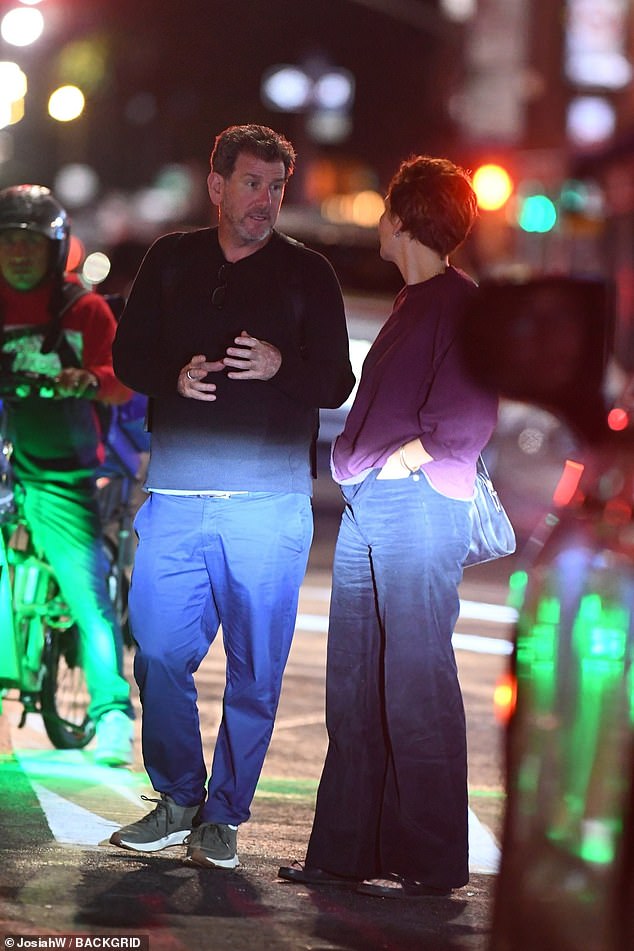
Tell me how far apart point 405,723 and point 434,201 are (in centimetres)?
164

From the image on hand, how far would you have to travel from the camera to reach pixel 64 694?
744cm

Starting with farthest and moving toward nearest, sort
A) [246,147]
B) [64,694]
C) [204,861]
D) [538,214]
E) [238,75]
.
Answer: [238,75], [538,214], [64,694], [246,147], [204,861]

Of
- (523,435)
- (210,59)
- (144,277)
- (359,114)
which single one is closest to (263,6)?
(210,59)

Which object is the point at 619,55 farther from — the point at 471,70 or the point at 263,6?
the point at 263,6

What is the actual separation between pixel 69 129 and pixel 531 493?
44.7 metres

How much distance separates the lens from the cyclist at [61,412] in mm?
7102

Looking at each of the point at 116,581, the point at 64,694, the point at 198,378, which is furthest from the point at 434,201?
the point at 116,581

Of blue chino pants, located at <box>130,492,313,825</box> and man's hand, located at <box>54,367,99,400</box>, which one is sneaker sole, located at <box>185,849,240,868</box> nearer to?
blue chino pants, located at <box>130,492,313,825</box>

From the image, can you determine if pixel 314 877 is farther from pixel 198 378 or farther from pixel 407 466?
pixel 198 378

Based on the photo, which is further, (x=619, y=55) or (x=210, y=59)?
(x=210, y=59)

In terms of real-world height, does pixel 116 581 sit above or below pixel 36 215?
below

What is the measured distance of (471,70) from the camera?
41844mm

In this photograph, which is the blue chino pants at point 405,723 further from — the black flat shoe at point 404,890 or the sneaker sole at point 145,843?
the sneaker sole at point 145,843

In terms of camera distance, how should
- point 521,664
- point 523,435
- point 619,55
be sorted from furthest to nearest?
point 619,55
point 523,435
point 521,664
